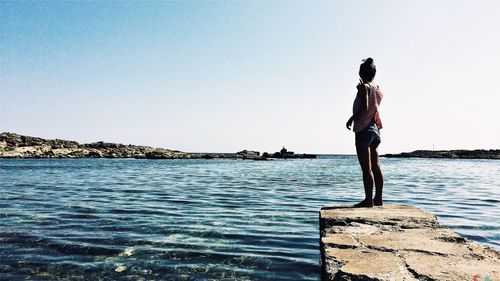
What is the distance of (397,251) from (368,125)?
2892 millimetres

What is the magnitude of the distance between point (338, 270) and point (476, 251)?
1.54 metres

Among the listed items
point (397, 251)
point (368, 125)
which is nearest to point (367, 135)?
point (368, 125)

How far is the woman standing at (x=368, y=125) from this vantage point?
5875mm

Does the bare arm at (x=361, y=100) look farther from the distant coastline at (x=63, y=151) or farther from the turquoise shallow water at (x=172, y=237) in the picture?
the distant coastline at (x=63, y=151)

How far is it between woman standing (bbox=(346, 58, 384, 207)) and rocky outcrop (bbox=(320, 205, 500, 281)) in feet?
2.91

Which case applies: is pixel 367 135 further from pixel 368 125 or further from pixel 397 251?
pixel 397 251

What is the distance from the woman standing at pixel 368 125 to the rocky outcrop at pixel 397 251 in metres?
0.89

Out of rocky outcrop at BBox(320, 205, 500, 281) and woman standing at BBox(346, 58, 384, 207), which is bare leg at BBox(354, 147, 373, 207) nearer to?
woman standing at BBox(346, 58, 384, 207)

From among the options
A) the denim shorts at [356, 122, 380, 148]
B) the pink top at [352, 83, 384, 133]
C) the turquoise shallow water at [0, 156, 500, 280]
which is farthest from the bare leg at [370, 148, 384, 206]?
the turquoise shallow water at [0, 156, 500, 280]

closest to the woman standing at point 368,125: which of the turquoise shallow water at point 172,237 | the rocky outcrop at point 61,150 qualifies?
the turquoise shallow water at point 172,237

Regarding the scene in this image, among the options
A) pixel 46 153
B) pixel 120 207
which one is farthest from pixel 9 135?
pixel 120 207

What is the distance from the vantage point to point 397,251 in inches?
135

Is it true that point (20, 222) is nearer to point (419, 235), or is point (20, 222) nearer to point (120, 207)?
point (120, 207)

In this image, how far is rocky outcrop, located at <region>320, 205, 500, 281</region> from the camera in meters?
2.82
